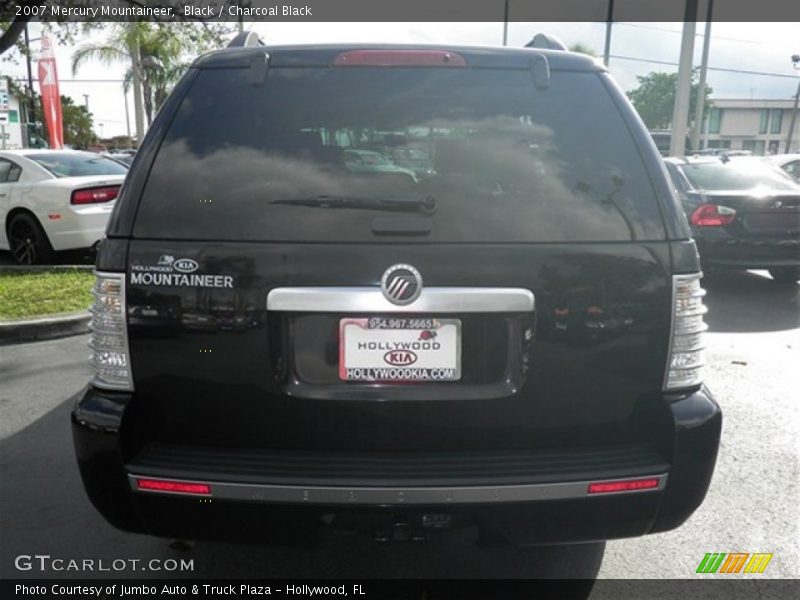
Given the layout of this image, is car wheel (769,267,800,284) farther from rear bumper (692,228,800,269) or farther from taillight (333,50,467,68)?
taillight (333,50,467,68)

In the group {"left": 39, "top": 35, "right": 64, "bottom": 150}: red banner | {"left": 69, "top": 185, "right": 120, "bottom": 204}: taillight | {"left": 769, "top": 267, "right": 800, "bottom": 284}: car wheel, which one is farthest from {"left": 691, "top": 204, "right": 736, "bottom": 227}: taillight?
{"left": 39, "top": 35, "right": 64, "bottom": 150}: red banner

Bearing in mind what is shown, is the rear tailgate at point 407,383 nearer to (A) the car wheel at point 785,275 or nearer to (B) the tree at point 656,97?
(A) the car wheel at point 785,275

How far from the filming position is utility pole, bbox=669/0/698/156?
1427 cm

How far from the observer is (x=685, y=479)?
83.3 inches

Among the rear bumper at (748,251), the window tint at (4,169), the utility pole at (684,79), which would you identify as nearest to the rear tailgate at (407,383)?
the rear bumper at (748,251)

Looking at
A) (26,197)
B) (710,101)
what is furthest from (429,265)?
(710,101)

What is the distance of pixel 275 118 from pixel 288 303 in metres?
0.65

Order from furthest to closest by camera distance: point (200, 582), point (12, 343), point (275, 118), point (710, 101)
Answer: point (710, 101) < point (12, 343) < point (200, 582) < point (275, 118)

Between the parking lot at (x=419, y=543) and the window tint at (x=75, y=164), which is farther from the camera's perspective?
the window tint at (x=75, y=164)

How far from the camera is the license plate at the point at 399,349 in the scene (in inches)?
79.3

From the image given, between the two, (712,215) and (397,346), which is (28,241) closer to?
(712,215)

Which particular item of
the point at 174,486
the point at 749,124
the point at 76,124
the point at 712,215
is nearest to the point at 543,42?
the point at 174,486

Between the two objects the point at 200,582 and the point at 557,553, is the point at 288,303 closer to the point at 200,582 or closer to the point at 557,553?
the point at 200,582

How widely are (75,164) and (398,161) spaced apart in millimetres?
8673
